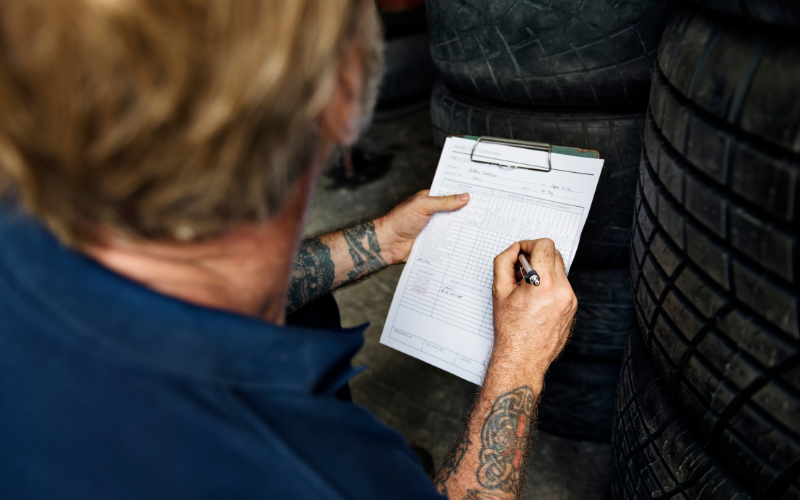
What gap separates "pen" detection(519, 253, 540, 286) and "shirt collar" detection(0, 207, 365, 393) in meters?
0.44

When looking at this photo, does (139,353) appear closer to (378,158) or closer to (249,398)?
(249,398)

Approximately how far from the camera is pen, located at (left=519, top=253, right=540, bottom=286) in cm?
77

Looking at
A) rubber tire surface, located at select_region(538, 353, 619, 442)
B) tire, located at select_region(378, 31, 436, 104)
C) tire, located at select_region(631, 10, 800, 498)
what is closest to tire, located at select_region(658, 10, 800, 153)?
tire, located at select_region(631, 10, 800, 498)

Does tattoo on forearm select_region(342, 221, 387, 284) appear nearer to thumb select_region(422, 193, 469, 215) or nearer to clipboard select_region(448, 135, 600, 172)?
thumb select_region(422, 193, 469, 215)

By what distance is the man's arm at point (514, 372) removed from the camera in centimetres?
75

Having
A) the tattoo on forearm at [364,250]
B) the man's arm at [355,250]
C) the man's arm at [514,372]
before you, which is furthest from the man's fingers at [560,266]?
the tattoo on forearm at [364,250]

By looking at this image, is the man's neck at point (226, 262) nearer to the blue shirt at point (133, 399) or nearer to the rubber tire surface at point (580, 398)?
the blue shirt at point (133, 399)

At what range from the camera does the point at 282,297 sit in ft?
1.95

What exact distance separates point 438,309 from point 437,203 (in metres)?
0.21

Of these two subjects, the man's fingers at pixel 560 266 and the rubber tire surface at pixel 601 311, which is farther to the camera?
the rubber tire surface at pixel 601 311

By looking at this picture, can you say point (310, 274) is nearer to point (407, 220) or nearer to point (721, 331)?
point (407, 220)

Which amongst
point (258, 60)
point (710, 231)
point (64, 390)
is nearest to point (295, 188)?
point (258, 60)

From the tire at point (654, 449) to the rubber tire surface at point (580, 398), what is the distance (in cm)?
40

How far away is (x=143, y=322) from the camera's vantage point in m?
0.40
